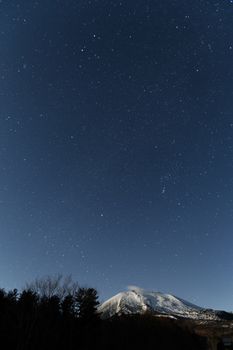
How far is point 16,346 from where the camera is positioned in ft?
126

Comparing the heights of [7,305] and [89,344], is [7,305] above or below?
above

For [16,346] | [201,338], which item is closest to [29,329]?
[16,346]

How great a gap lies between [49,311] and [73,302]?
6.70 meters

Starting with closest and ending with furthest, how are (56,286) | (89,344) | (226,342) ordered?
(56,286)
(89,344)
(226,342)

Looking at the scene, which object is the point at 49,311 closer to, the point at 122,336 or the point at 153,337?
the point at 122,336

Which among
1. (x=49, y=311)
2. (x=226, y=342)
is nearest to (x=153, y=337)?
(x=226, y=342)

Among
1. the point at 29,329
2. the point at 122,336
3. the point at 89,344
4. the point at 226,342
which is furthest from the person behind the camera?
the point at 226,342

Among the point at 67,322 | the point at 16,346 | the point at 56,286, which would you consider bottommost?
the point at 16,346

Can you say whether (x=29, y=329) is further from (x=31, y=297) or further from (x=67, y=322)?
(x=67, y=322)

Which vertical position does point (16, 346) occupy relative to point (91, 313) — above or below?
below

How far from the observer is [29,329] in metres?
37.7

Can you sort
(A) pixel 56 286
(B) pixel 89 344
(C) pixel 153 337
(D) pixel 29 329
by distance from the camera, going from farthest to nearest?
(C) pixel 153 337
(B) pixel 89 344
(A) pixel 56 286
(D) pixel 29 329

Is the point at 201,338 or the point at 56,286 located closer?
the point at 56,286

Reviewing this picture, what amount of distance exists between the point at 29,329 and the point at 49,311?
7.09 meters
